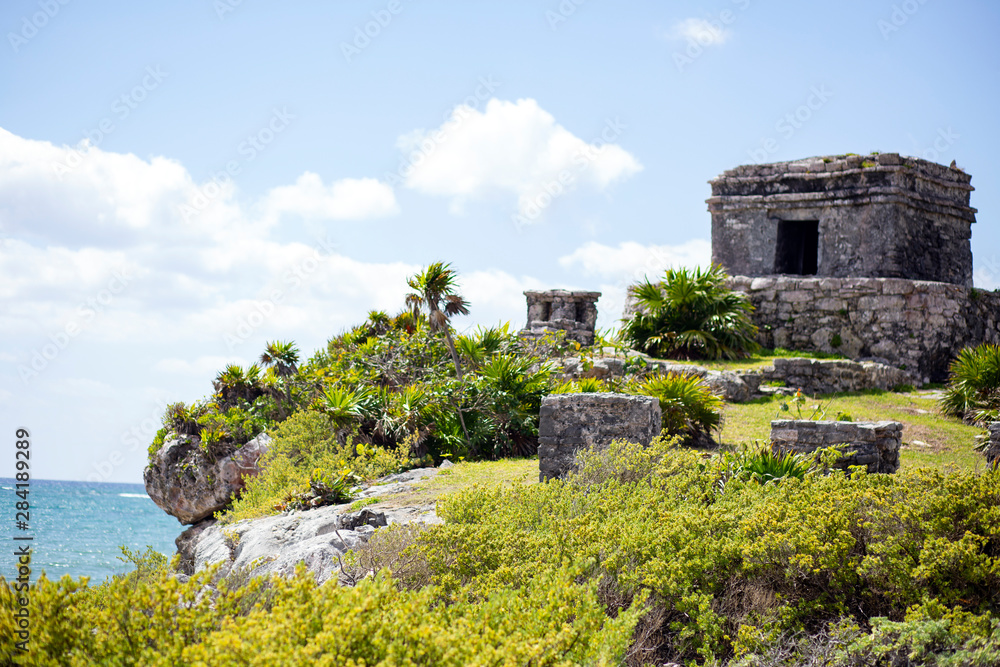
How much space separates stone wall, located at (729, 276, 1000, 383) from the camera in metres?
13.5

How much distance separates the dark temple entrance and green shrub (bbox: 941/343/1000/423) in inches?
196

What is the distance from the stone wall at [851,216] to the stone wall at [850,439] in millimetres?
8493

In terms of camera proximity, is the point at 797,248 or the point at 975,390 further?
the point at 797,248

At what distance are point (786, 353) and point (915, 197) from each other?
419 centimetres

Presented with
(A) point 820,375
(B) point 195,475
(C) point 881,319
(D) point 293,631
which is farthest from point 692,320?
(D) point 293,631

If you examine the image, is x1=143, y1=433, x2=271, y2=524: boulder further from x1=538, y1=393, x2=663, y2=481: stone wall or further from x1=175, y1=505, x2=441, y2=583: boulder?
x1=538, y1=393, x2=663, y2=481: stone wall

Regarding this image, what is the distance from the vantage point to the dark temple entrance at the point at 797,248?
15.9 meters

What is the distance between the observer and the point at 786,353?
1401 centimetres

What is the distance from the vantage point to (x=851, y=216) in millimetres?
15016

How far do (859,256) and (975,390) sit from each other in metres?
4.55

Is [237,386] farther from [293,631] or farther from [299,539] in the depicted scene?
Result: [293,631]

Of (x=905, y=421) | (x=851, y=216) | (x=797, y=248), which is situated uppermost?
(x=851, y=216)

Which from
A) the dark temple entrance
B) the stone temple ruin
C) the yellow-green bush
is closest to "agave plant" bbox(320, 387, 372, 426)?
the yellow-green bush

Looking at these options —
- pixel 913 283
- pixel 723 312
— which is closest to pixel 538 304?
pixel 723 312
